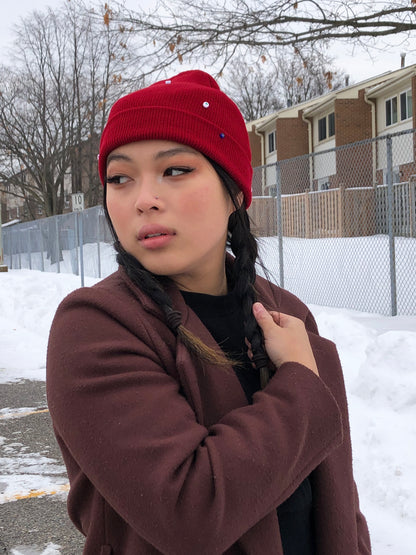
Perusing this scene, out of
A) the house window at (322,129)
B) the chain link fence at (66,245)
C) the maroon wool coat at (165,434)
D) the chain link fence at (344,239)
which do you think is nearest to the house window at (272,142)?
the house window at (322,129)

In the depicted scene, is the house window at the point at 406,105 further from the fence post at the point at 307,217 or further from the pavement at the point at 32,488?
the pavement at the point at 32,488

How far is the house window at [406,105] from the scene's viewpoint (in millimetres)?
24109

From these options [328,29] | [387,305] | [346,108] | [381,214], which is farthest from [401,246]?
[346,108]

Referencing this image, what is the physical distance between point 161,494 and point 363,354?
5140 mm

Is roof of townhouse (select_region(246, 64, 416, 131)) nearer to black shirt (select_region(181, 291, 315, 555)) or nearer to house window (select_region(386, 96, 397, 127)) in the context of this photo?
house window (select_region(386, 96, 397, 127))

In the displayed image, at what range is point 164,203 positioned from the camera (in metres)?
1.22

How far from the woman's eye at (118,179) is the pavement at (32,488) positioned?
94.7 inches

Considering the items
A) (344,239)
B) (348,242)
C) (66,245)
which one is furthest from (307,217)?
(66,245)

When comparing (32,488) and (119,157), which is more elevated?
(119,157)

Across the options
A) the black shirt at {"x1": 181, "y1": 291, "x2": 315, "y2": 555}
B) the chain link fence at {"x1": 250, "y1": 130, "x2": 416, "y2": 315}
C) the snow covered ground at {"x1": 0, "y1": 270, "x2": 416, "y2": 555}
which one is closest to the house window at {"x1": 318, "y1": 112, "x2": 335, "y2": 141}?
the chain link fence at {"x1": 250, "y1": 130, "x2": 416, "y2": 315}

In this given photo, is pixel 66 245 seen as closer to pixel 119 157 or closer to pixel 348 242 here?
pixel 348 242

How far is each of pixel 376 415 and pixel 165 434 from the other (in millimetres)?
3806

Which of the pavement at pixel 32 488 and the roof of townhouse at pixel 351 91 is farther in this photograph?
the roof of townhouse at pixel 351 91

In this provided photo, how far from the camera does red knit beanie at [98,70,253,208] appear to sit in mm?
1242
